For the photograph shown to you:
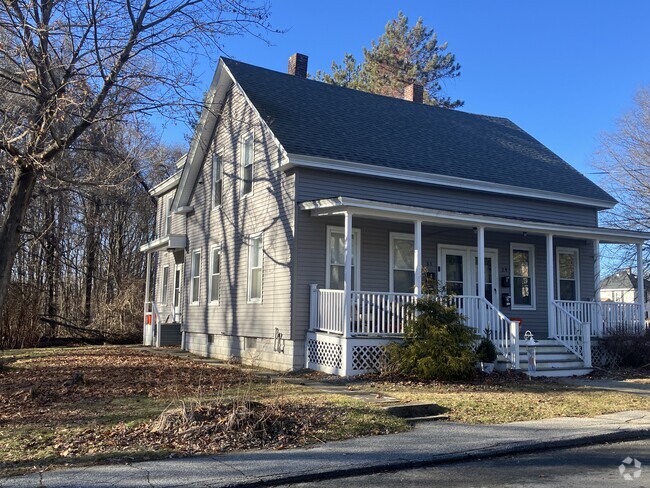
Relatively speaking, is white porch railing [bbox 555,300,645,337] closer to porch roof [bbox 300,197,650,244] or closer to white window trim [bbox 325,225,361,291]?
porch roof [bbox 300,197,650,244]

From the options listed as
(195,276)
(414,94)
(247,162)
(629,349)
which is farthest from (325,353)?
(414,94)

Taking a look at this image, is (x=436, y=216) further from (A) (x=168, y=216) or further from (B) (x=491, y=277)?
(A) (x=168, y=216)

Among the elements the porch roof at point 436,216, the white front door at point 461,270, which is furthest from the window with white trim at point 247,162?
the white front door at point 461,270

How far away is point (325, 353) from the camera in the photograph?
43.0ft

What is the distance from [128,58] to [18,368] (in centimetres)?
743

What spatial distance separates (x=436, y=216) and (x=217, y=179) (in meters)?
8.11

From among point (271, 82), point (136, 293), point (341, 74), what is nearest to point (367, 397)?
point (271, 82)

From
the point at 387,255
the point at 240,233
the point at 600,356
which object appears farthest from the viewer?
the point at 240,233

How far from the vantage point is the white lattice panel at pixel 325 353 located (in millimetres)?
12633

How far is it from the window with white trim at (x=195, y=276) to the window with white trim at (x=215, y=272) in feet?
4.03

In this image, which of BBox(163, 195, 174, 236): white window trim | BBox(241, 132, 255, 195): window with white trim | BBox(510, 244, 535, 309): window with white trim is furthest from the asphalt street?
BBox(163, 195, 174, 236): white window trim

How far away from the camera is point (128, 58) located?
Result: 429 inches

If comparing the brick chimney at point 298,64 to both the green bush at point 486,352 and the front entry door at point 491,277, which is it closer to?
the front entry door at point 491,277

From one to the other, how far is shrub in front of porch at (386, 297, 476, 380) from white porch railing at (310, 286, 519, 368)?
469mm
